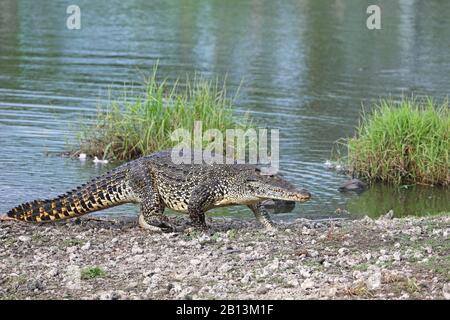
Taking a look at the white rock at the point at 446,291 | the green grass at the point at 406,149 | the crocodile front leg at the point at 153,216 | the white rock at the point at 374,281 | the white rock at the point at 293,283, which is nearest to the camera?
the white rock at the point at 446,291

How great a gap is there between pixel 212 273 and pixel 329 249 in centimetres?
137

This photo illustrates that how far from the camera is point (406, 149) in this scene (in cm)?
1557

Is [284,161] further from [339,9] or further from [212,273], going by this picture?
[339,9]

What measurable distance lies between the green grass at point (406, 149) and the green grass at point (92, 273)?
24.4 feet

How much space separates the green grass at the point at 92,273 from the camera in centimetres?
885

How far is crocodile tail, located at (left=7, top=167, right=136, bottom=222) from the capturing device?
1117 centimetres

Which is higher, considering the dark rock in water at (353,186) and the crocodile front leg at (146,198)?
the crocodile front leg at (146,198)

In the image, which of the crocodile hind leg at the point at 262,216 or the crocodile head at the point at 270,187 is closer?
the crocodile head at the point at 270,187

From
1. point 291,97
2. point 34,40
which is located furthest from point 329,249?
point 34,40

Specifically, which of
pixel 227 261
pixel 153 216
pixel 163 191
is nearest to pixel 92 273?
pixel 227 261

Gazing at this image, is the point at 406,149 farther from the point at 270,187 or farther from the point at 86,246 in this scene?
the point at 86,246

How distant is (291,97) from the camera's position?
73.8 ft

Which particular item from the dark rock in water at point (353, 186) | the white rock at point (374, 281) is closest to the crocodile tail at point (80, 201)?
the white rock at point (374, 281)

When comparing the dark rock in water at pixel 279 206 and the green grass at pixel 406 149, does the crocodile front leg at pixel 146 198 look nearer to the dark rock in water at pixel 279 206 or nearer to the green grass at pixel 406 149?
the dark rock in water at pixel 279 206
